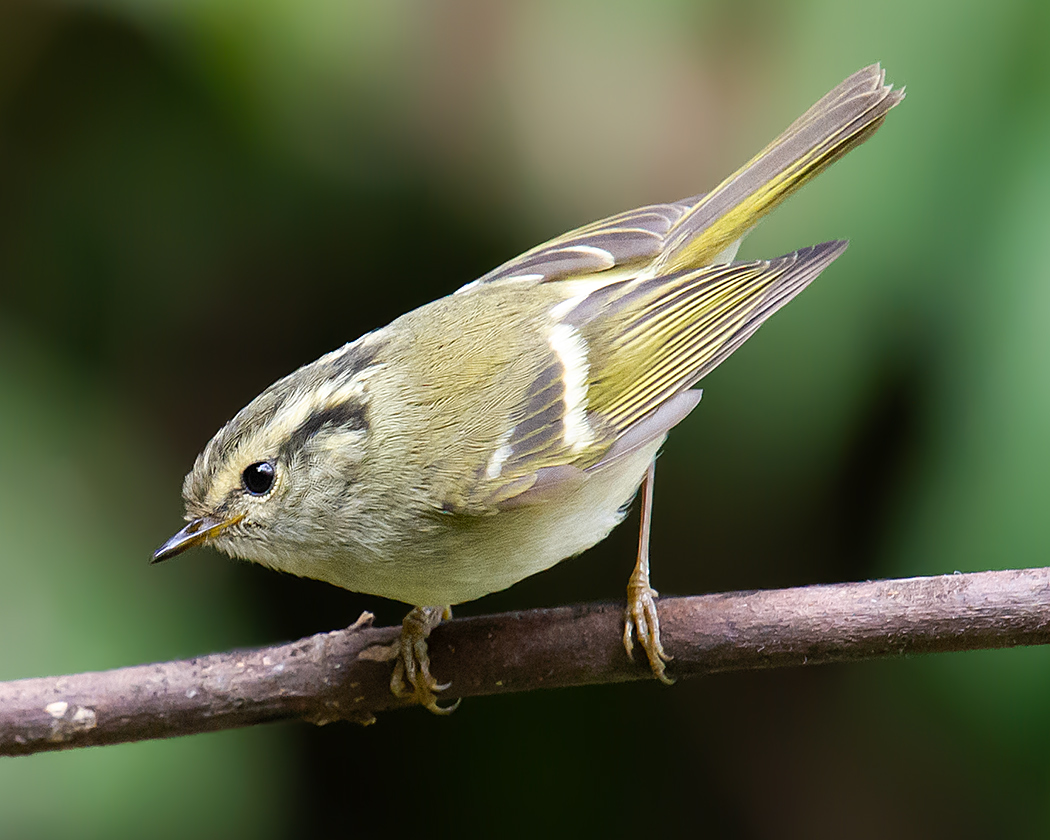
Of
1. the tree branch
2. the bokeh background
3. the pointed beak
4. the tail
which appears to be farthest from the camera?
the bokeh background

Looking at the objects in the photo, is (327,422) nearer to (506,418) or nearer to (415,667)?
(506,418)

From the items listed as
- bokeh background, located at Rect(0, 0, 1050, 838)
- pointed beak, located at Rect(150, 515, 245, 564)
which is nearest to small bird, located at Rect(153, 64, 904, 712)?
pointed beak, located at Rect(150, 515, 245, 564)

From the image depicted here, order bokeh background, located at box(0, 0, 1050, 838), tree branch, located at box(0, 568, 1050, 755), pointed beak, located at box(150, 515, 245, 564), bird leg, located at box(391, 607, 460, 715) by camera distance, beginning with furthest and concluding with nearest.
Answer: bokeh background, located at box(0, 0, 1050, 838) → bird leg, located at box(391, 607, 460, 715) → pointed beak, located at box(150, 515, 245, 564) → tree branch, located at box(0, 568, 1050, 755)

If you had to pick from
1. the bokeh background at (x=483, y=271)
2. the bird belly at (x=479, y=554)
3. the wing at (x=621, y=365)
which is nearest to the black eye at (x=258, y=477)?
the bird belly at (x=479, y=554)

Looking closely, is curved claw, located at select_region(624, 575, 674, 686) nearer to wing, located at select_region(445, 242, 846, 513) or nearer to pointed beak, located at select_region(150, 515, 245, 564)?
wing, located at select_region(445, 242, 846, 513)

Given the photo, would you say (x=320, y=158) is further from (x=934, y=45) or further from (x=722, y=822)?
(x=722, y=822)

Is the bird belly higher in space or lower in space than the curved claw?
higher

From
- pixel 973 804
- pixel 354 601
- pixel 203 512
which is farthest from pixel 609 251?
pixel 973 804
